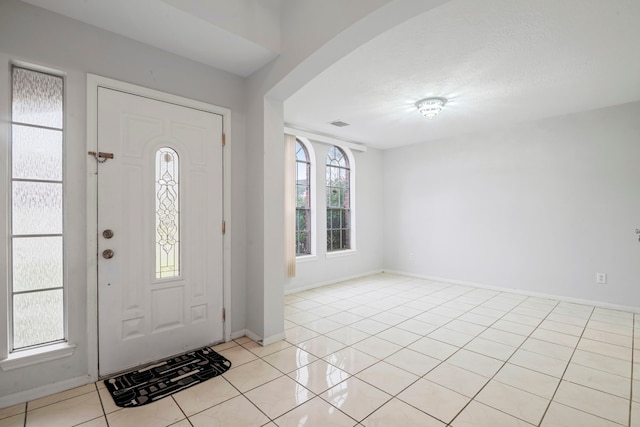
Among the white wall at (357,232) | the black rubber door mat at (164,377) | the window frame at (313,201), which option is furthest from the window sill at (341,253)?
the black rubber door mat at (164,377)

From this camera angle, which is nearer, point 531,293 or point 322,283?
point 531,293

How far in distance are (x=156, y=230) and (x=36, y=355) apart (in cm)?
109

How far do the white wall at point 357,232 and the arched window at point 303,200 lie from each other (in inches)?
5.4

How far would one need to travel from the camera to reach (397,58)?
2.74 meters

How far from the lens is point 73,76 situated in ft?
7.05

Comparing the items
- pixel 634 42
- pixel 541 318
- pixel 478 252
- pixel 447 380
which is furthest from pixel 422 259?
pixel 634 42

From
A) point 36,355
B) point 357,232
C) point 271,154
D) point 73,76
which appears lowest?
point 36,355

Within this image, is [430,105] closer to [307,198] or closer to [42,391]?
[307,198]

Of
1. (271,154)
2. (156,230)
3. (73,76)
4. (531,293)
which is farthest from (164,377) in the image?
(531,293)

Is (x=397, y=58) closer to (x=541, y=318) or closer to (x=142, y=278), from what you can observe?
(x=142, y=278)

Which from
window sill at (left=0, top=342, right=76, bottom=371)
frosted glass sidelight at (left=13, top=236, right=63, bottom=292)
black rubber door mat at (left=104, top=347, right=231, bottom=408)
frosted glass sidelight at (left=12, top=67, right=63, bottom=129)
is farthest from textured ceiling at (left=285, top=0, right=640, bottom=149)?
window sill at (left=0, top=342, right=76, bottom=371)

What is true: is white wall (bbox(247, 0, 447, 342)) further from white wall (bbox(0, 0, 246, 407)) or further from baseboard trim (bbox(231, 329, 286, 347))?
white wall (bbox(0, 0, 246, 407))

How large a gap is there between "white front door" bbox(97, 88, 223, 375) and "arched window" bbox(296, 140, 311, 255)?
236cm

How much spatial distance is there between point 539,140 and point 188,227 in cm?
504
